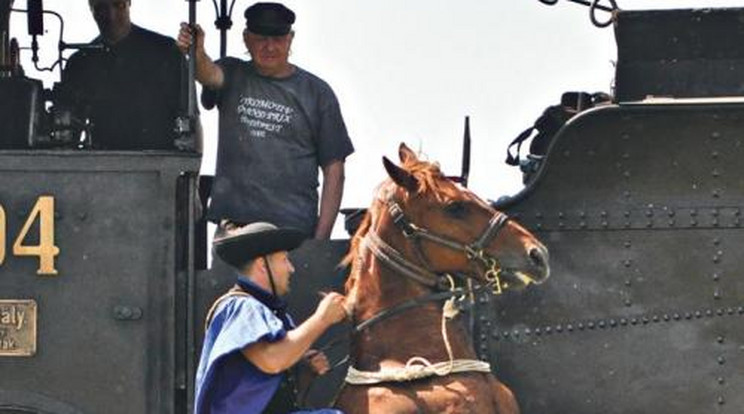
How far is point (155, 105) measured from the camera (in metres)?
9.31

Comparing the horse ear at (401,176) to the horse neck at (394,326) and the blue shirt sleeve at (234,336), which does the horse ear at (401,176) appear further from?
the blue shirt sleeve at (234,336)

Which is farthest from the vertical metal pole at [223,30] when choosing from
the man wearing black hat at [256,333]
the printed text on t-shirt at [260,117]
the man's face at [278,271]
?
the man's face at [278,271]

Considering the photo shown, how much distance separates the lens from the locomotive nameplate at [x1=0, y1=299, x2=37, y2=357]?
8.85 meters

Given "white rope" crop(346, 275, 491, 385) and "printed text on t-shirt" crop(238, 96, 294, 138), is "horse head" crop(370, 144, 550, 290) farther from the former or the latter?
"printed text on t-shirt" crop(238, 96, 294, 138)

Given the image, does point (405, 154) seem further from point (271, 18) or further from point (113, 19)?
point (113, 19)

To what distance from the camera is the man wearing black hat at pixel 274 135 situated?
363 inches

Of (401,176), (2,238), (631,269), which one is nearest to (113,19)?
(2,238)

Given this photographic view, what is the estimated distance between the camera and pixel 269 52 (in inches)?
368

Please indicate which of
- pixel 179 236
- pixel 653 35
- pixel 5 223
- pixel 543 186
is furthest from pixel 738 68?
pixel 5 223

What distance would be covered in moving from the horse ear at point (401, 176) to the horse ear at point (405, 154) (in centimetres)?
12

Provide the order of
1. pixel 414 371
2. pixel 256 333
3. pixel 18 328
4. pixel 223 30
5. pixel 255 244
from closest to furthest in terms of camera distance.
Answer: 1. pixel 256 333
2. pixel 255 244
3. pixel 414 371
4. pixel 18 328
5. pixel 223 30

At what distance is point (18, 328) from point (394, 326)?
1.56 m

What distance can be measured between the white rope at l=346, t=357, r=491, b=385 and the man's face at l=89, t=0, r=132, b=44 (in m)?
2.13

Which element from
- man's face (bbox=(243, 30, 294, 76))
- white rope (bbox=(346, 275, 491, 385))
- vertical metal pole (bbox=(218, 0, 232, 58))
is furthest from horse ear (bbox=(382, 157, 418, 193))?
vertical metal pole (bbox=(218, 0, 232, 58))
